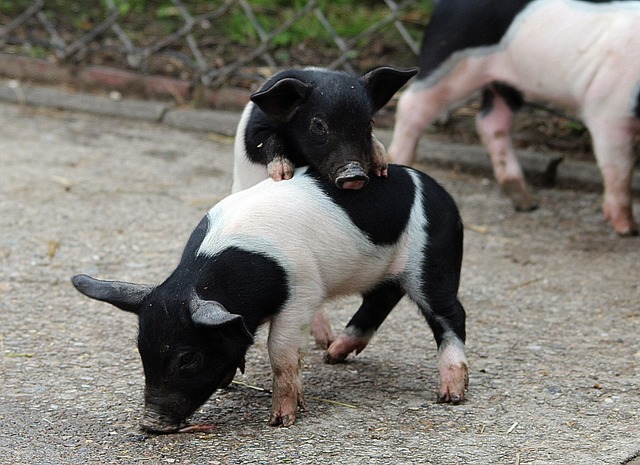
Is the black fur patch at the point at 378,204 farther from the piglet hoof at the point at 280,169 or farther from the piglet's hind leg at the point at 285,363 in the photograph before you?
the piglet's hind leg at the point at 285,363

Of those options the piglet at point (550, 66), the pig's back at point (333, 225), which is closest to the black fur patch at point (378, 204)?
the pig's back at point (333, 225)

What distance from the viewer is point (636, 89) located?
569cm

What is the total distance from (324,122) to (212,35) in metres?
4.75

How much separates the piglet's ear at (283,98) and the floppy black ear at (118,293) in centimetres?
71

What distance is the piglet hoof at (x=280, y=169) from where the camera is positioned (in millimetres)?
3875

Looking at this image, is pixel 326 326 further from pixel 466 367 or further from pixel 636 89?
pixel 636 89

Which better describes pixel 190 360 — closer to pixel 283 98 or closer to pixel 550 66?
pixel 283 98

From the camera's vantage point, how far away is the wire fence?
7.71 meters

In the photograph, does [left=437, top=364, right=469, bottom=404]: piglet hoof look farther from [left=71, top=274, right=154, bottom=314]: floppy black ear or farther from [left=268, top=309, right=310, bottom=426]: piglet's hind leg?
[left=71, top=274, right=154, bottom=314]: floppy black ear

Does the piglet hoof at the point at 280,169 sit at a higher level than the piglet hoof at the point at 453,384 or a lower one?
higher

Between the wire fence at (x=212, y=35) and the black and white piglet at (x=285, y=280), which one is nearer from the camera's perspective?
the black and white piglet at (x=285, y=280)

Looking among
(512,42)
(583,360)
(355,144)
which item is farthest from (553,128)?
(355,144)

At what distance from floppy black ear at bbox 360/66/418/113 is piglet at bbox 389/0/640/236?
2046 millimetres

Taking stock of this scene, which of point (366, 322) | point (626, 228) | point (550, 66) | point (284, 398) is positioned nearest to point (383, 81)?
point (366, 322)
